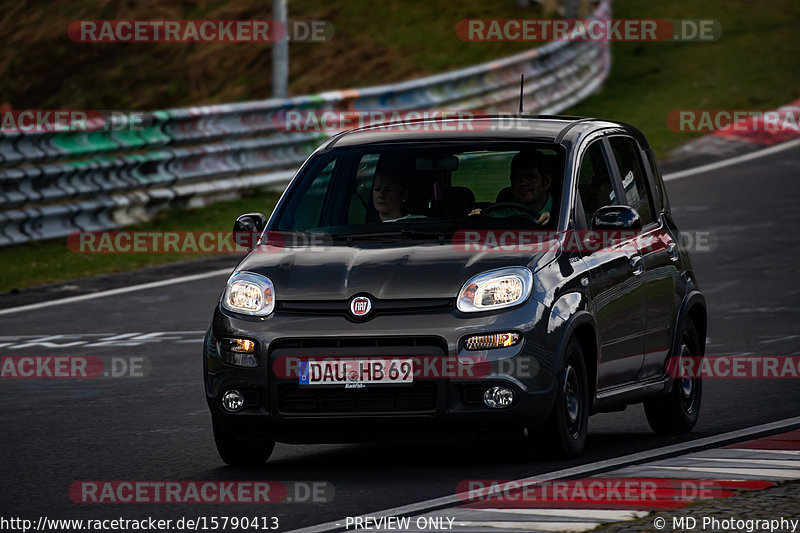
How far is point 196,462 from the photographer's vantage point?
28.4 ft

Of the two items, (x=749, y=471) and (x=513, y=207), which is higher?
(x=513, y=207)

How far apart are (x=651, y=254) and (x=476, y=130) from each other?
1.19 metres

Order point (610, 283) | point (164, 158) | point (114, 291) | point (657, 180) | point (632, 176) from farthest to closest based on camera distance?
1. point (164, 158)
2. point (114, 291)
3. point (657, 180)
4. point (632, 176)
5. point (610, 283)

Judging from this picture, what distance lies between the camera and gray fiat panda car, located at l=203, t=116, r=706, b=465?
7.88 metres

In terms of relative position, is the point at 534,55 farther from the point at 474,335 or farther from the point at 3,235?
the point at 474,335

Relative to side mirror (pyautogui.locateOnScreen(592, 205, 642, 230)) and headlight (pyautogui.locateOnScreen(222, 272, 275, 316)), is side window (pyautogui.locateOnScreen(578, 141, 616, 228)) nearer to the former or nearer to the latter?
side mirror (pyautogui.locateOnScreen(592, 205, 642, 230))

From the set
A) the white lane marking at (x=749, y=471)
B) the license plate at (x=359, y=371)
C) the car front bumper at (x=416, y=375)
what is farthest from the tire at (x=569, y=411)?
the license plate at (x=359, y=371)

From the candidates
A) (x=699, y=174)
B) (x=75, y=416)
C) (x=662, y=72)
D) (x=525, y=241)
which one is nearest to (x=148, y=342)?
(x=75, y=416)

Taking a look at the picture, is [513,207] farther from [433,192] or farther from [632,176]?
[632,176]

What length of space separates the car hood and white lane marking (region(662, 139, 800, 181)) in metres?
13.5

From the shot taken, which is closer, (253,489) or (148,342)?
(253,489)

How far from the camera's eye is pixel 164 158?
19.8 m

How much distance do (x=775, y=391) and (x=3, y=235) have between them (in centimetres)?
964

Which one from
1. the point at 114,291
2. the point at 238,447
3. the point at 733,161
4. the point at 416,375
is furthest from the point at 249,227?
the point at 733,161
